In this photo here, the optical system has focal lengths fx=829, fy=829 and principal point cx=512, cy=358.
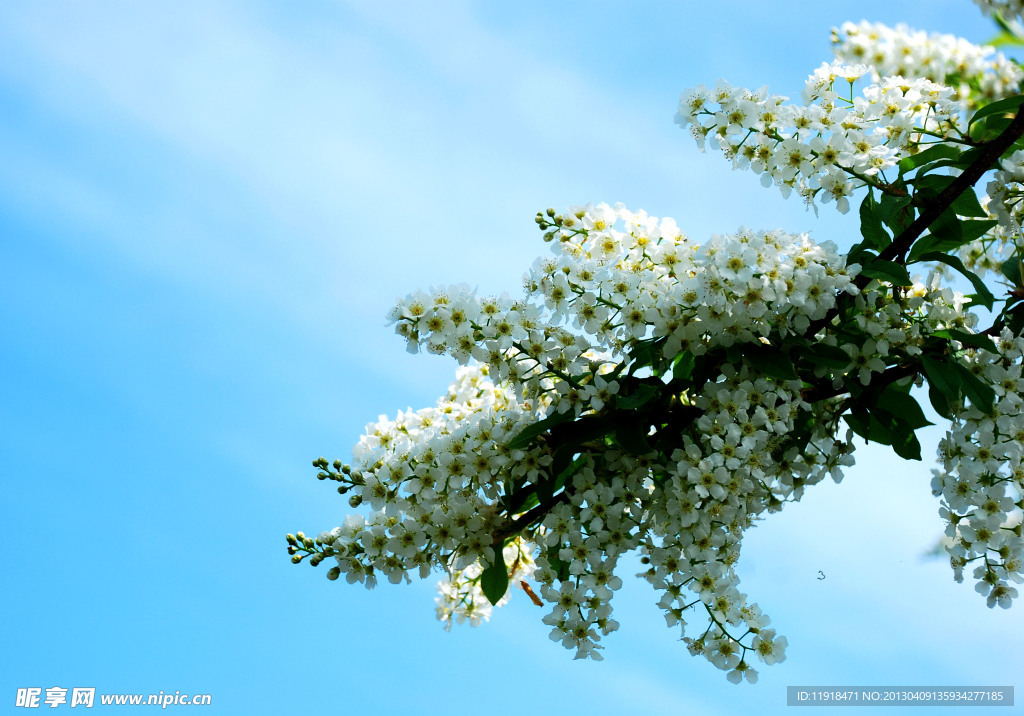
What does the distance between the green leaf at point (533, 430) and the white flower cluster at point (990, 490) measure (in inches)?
41.4

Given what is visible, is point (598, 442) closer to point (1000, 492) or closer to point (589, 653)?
point (589, 653)

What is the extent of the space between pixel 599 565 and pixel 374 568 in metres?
0.63

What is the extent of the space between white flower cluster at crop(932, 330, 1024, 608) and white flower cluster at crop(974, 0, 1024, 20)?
996 millimetres

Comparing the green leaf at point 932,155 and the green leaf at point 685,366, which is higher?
the green leaf at point 932,155

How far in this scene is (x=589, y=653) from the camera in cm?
231

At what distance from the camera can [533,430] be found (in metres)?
2.20

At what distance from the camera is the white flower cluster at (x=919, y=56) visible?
91.2 inches

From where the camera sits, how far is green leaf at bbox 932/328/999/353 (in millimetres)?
2229

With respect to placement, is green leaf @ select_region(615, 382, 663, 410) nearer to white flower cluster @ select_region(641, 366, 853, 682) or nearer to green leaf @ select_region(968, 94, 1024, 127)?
white flower cluster @ select_region(641, 366, 853, 682)

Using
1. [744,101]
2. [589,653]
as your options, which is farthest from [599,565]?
[744,101]

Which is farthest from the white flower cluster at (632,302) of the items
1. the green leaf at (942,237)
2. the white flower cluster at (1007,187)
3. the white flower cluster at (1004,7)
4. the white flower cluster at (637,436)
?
the white flower cluster at (1004,7)

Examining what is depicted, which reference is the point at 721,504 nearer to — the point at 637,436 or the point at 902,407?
the point at 637,436

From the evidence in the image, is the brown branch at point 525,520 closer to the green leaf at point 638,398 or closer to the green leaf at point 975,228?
the green leaf at point 638,398

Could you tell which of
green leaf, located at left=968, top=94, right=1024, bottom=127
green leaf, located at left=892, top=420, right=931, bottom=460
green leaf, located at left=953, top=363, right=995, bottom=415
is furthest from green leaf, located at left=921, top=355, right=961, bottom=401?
green leaf, located at left=968, top=94, right=1024, bottom=127
